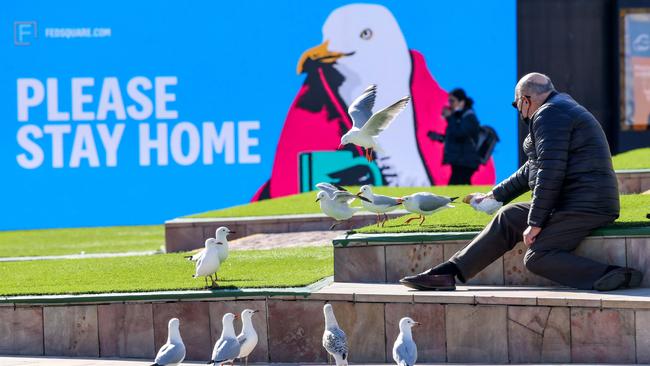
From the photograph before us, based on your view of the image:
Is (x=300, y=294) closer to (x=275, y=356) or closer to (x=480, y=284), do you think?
(x=275, y=356)

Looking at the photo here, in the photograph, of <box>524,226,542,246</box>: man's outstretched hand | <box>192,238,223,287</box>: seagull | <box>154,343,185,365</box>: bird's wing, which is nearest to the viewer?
<box>154,343,185,365</box>: bird's wing

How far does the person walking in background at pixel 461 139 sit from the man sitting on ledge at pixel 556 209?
1382 centimetres

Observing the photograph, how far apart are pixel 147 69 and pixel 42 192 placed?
108 inches

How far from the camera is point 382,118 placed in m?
11.6

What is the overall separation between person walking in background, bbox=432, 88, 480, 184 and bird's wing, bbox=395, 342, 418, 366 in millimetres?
15142

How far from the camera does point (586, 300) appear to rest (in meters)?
8.16

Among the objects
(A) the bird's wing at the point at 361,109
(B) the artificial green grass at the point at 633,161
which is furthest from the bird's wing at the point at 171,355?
(B) the artificial green grass at the point at 633,161

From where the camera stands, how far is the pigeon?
959cm

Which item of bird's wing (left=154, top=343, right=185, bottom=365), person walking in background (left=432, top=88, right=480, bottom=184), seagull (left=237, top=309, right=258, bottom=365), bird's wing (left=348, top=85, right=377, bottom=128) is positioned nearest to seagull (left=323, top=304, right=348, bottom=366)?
seagull (left=237, top=309, right=258, bottom=365)

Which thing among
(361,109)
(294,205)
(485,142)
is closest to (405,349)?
(361,109)

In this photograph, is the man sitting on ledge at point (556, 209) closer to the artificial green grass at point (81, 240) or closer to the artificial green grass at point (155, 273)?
the artificial green grass at point (155, 273)

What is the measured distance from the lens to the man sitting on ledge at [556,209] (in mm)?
8570

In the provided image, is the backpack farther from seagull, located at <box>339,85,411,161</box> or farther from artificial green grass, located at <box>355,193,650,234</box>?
seagull, located at <box>339,85,411,161</box>

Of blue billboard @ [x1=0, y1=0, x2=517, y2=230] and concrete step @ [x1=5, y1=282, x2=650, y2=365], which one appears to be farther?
blue billboard @ [x1=0, y1=0, x2=517, y2=230]
